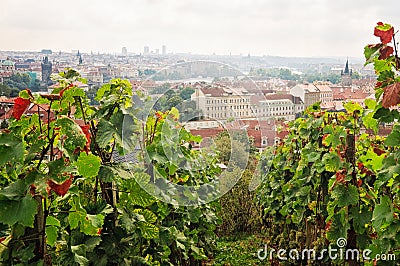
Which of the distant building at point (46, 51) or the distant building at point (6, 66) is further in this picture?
the distant building at point (46, 51)

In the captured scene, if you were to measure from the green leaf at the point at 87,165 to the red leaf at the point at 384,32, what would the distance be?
1.10 m

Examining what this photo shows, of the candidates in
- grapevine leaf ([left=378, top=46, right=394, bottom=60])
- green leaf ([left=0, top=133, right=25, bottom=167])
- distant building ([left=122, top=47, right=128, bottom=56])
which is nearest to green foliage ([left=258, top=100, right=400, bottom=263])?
grapevine leaf ([left=378, top=46, right=394, bottom=60])

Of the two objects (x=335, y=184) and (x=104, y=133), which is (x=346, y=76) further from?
(x=104, y=133)

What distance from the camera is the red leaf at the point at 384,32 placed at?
1673 mm

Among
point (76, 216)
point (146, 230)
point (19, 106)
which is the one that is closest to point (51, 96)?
point (19, 106)

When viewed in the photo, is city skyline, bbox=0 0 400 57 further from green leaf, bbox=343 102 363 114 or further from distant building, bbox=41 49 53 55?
green leaf, bbox=343 102 363 114

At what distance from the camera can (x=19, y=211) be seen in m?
1.11

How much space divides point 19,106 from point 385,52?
124 cm

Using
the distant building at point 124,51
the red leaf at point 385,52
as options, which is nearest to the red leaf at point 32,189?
the red leaf at point 385,52

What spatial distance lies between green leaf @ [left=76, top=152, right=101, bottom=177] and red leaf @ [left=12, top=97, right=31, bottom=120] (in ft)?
0.73

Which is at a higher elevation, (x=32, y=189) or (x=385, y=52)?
(x=385, y=52)

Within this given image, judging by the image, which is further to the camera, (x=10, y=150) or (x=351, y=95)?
(x=351, y=95)

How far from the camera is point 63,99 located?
1.40 metres

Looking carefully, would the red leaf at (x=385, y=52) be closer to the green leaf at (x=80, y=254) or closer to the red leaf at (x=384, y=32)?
the red leaf at (x=384, y=32)
